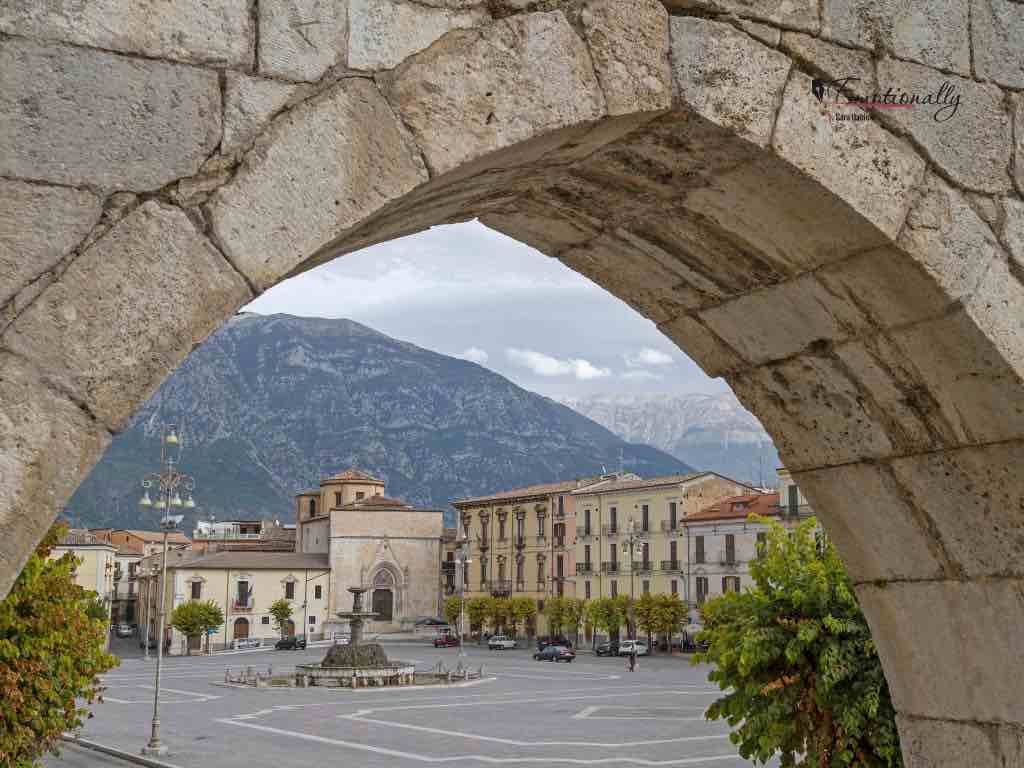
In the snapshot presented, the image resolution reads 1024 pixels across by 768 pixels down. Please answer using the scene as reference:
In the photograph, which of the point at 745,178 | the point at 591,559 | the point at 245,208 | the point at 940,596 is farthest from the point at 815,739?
the point at 591,559

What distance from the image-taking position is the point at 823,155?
3.32 metres

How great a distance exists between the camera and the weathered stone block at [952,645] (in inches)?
161

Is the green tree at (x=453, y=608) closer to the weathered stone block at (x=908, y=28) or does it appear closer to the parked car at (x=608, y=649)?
the parked car at (x=608, y=649)

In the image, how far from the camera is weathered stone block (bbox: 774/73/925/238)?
10.8 ft

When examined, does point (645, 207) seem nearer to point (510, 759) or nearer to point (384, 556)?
point (510, 759)

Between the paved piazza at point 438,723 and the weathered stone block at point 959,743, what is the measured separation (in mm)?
16702

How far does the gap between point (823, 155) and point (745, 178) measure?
0.24 metres

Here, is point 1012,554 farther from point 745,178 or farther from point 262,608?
point 262,608

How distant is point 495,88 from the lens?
114 inches

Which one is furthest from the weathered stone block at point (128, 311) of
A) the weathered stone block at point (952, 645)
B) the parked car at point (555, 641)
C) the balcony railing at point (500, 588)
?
the balcony railing at point (500, 588)

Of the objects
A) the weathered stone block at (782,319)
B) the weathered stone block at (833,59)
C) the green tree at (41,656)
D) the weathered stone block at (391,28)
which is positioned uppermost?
the weathered stone block at (833,59)

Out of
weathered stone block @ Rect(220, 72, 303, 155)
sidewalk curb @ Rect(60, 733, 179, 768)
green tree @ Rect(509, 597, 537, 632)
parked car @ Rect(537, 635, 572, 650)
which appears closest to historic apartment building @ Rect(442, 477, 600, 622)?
green tree @ Rect(509, 597, 537, 632)

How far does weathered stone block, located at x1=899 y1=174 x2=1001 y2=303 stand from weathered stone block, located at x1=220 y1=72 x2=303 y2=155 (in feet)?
6.33

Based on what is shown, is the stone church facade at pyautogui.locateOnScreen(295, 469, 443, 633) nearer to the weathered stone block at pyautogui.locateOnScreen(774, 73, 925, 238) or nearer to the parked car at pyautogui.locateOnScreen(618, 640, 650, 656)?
the parked car at pyautogui.locateOnScreen(618, 640, 650, 656)
